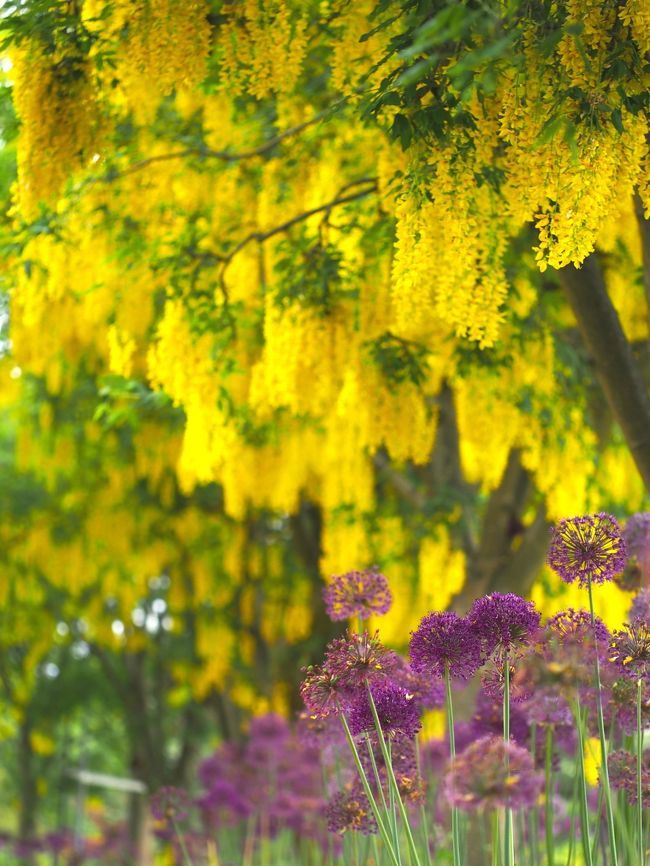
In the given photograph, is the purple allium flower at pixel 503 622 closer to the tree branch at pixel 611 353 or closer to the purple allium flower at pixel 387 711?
the purple allium flower at pixel 387 711

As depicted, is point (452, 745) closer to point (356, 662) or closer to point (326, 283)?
point (356, 662)

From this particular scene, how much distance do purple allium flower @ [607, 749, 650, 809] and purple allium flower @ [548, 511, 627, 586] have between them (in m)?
0.58

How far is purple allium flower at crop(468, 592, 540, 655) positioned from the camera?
106 inches

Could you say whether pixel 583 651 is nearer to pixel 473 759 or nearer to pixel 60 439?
pixel 473 759

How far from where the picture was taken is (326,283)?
5.37 metres

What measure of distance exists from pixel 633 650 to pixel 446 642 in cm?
41

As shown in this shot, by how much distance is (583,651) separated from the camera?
2561 millimetres

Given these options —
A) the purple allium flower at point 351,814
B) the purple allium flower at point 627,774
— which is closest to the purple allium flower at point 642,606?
the purple allium flower at point 627,774

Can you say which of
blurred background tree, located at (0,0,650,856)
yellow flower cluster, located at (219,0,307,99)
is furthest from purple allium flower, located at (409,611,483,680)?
yellow flower cluster, located at (219,0,307,99)

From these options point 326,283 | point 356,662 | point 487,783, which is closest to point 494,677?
point 356,662

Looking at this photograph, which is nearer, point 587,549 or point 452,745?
point 452,745

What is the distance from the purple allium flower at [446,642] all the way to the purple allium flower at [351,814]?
0.69 meters

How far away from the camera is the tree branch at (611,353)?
4285mm

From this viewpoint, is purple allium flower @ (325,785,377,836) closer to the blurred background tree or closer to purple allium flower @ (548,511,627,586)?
purple allium flower @ (548,511,627,586)
